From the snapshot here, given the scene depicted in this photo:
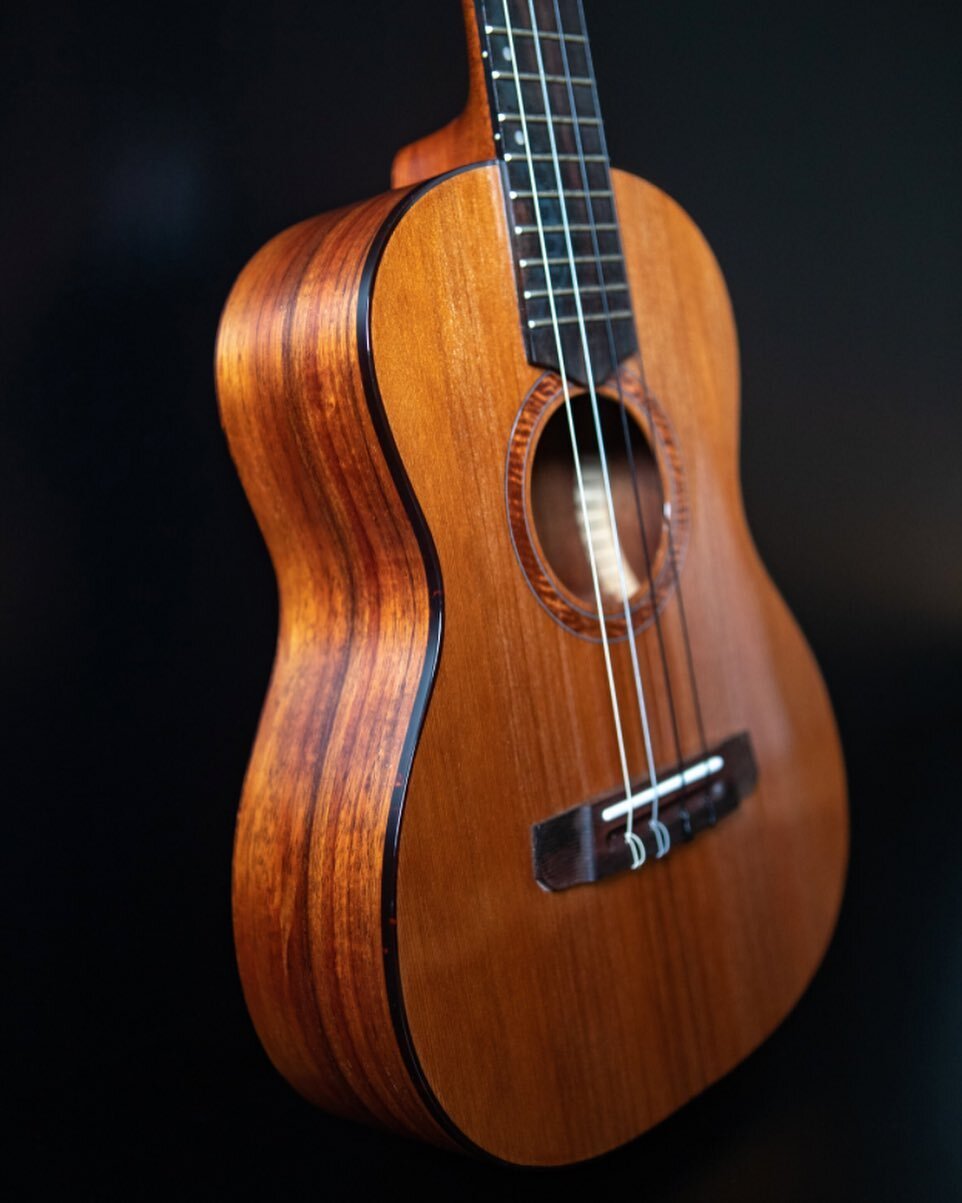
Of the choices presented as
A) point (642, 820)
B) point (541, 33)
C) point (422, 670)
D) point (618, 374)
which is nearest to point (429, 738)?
point (422, 670)

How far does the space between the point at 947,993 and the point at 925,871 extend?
34 cm

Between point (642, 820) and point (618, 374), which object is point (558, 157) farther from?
point (642, 820)

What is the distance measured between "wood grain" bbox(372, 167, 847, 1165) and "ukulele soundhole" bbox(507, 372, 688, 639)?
32mm

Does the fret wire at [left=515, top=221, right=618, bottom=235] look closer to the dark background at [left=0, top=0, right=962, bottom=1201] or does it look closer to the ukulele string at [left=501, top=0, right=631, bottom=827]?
the ukulele string at [left=501, top=0, right=631, bottom=827]

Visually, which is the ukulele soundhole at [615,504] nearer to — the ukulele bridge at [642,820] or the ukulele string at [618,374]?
the ukulele string at [618,374]

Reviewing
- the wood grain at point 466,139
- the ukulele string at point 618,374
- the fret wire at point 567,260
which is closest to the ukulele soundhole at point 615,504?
the ukulele string at point 618,374

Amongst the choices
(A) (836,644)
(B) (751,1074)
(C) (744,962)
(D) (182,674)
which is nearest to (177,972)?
(D) (182,674)

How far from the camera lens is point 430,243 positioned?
0.99 metres

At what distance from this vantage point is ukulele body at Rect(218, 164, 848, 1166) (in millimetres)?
952

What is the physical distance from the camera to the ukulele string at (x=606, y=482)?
3.58ft

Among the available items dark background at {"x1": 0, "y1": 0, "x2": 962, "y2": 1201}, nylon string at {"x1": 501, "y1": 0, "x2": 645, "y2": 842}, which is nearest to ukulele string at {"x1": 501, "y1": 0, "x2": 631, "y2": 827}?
nylon string at {"x1": 501, "y1": 0, "x2": 645, "y2": 842}

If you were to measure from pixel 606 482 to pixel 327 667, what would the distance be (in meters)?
0.29

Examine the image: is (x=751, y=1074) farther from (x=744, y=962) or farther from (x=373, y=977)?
(x=373, y=977)

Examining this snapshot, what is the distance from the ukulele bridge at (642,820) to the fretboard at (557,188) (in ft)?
1.18
